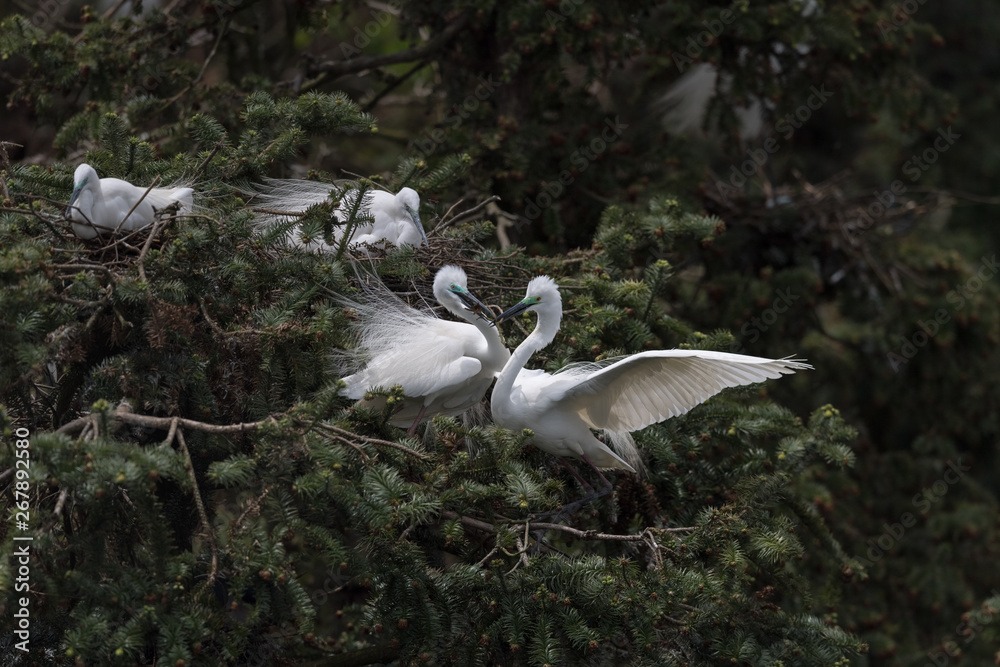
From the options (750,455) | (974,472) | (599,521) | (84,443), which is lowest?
(974,472)

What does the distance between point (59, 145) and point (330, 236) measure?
202 cm

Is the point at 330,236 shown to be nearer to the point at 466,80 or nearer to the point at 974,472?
the point at 466,80

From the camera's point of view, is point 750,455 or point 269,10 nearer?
point 750,455

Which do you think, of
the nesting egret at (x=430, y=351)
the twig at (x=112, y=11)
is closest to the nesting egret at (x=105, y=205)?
the nesting egret at (x=430, y=351)

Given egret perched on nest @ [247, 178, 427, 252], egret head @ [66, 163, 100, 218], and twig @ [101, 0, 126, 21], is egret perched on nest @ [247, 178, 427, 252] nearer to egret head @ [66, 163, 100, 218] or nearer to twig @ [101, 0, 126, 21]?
egret head @ [66, 163, 100, 218]

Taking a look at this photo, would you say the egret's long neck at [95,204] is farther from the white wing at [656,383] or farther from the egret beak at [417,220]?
the white wing at [656,383]

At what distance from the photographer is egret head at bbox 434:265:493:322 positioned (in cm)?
334

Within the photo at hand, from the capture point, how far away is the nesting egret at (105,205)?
9.98 feet

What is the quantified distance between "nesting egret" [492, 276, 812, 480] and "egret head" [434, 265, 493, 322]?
0.11m

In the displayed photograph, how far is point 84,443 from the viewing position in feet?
6.99

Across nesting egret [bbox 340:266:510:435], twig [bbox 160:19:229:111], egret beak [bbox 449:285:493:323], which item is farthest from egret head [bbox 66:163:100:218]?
twig [bbox 160:19:229:111]

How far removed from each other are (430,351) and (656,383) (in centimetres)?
83

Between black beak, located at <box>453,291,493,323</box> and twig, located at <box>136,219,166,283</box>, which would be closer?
twig, located at <box>136,219,166,283</box>

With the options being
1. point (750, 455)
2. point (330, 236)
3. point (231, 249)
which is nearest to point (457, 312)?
point (330, 236)
